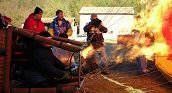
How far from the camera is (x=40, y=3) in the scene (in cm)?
9556

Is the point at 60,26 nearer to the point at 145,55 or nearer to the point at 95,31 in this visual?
the point at 95,31

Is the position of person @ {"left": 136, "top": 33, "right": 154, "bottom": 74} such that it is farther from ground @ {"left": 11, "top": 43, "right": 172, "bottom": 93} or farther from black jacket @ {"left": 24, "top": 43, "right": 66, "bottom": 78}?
black jacket @ {"left": 24, "top": 43, "right": 66, "bottom": 78}

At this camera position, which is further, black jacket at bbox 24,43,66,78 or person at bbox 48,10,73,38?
person at bbox 48,10,73,38

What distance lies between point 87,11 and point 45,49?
60.8 metres

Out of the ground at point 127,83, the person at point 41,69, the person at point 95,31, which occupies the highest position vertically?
the person at point 95,31

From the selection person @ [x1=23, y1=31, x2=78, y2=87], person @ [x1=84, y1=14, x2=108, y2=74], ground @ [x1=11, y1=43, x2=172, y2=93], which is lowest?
ground @ [x1=11, y1=43, x2=172, y2=93]

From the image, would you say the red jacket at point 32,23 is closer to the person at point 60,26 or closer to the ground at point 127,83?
the person at point 60,26

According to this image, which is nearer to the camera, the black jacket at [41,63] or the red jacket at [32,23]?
the black jacket at [41,63]

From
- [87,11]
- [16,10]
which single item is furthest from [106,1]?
[16,10]

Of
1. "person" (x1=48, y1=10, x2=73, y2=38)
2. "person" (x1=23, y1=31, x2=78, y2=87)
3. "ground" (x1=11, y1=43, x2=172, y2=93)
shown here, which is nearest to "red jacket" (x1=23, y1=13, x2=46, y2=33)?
"person" (x1=48, y1=10, x2=73, y2=38)

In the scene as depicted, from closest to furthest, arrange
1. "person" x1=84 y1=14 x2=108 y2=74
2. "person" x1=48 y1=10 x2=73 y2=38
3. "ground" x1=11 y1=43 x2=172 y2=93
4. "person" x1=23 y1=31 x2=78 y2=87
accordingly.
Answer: "person" x1=23 y1=31 x2=78 y2=87, "ground" x1=11 y1=43 x2=172 y2=93, "person" x1=48 y1=10 x2=73 y2=38, "person" x1=84 y1=14 x2=108 y2=74

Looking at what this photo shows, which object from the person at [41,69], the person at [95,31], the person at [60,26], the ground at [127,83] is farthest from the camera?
the person at [95,31]

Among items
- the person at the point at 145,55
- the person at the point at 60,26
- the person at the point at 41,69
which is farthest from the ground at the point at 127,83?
the person at the point at 60,26

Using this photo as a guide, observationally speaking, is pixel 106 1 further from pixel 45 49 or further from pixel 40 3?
pixel 45 49
